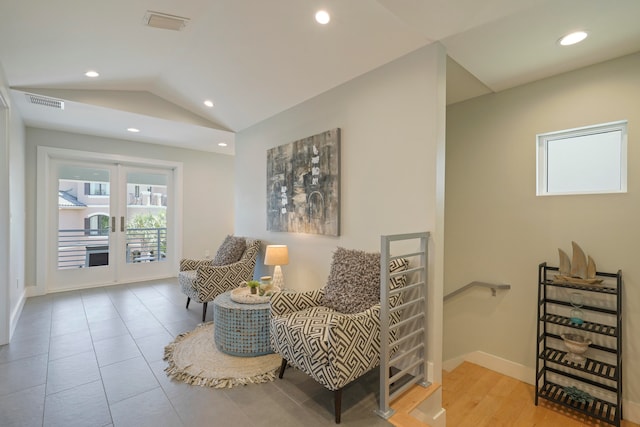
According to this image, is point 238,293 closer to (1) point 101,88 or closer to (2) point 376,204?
(2) point 376,204

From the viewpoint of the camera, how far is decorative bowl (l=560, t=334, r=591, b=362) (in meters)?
2.29

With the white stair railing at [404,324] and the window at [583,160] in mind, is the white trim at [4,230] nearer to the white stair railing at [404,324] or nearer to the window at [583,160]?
the white stair railing at [404,324]

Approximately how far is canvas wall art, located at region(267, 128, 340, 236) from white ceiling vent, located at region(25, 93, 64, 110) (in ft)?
8.03

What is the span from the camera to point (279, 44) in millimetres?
2607

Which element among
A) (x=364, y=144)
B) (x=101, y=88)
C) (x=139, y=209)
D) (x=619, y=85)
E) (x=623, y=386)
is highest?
(x=101, y=88)

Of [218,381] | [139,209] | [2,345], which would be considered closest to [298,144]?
[218,381]

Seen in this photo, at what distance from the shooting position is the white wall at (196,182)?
4.83m

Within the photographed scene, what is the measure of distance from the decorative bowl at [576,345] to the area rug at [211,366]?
90.4 inches

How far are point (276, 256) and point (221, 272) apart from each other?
2.54ft

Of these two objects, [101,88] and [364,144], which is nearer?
[364,144]

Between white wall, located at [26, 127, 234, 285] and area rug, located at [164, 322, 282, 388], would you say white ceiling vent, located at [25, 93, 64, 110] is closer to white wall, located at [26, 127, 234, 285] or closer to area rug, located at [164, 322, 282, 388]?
white wall, located at [26, 127, 234, 285]

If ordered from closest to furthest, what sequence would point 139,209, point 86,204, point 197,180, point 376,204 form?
point 376,204 < point 86,204 < point 139,209 < point 197,180

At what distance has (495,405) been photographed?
246 cm

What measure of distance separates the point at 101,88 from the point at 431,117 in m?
3.77
